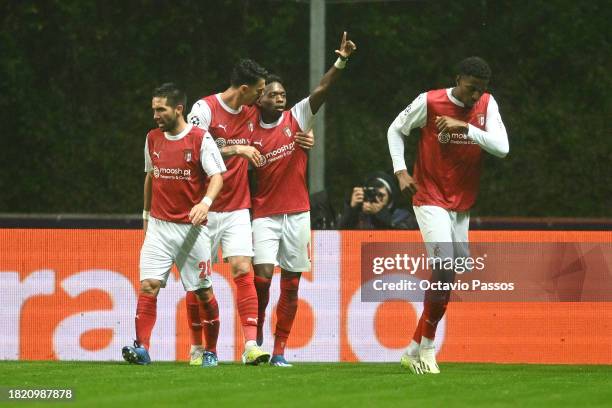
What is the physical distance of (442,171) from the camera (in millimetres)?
12250

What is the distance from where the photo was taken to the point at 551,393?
1055cm

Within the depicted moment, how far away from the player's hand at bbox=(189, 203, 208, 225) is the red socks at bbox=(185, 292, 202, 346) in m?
1.38

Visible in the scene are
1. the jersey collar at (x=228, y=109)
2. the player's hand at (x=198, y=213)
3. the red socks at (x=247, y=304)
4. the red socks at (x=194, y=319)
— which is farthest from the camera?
the red socks at (x=194, y=319)

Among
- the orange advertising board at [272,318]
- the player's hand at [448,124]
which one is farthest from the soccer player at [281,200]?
the orange advertising board at [272,318]

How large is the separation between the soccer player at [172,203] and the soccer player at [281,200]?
24.3 inches

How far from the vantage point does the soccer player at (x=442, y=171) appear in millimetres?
12086

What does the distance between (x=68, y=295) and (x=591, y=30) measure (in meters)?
12.3

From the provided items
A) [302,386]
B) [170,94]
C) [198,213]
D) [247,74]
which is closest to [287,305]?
[198,213]

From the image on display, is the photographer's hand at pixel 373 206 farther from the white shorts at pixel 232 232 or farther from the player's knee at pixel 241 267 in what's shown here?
the player's knee at pixel 241 267

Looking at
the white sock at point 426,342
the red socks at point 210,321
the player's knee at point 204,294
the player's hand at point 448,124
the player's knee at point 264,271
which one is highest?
the player's hand at point 448,124

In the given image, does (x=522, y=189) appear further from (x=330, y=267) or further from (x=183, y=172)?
(x=183, y=172)

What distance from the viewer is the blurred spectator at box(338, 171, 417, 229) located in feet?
51.7

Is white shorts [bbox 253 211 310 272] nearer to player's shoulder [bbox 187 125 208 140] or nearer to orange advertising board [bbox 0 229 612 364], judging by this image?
player's shoulder [bbox 187 125 208 140]

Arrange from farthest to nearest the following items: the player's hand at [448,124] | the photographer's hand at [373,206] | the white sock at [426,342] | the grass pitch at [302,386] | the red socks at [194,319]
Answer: the photographer's hand at [373,206]
the red socks at [194,319]
the white sock at [426,342]
the player's hand at [448,124]
the grass pitch at [302,386]
